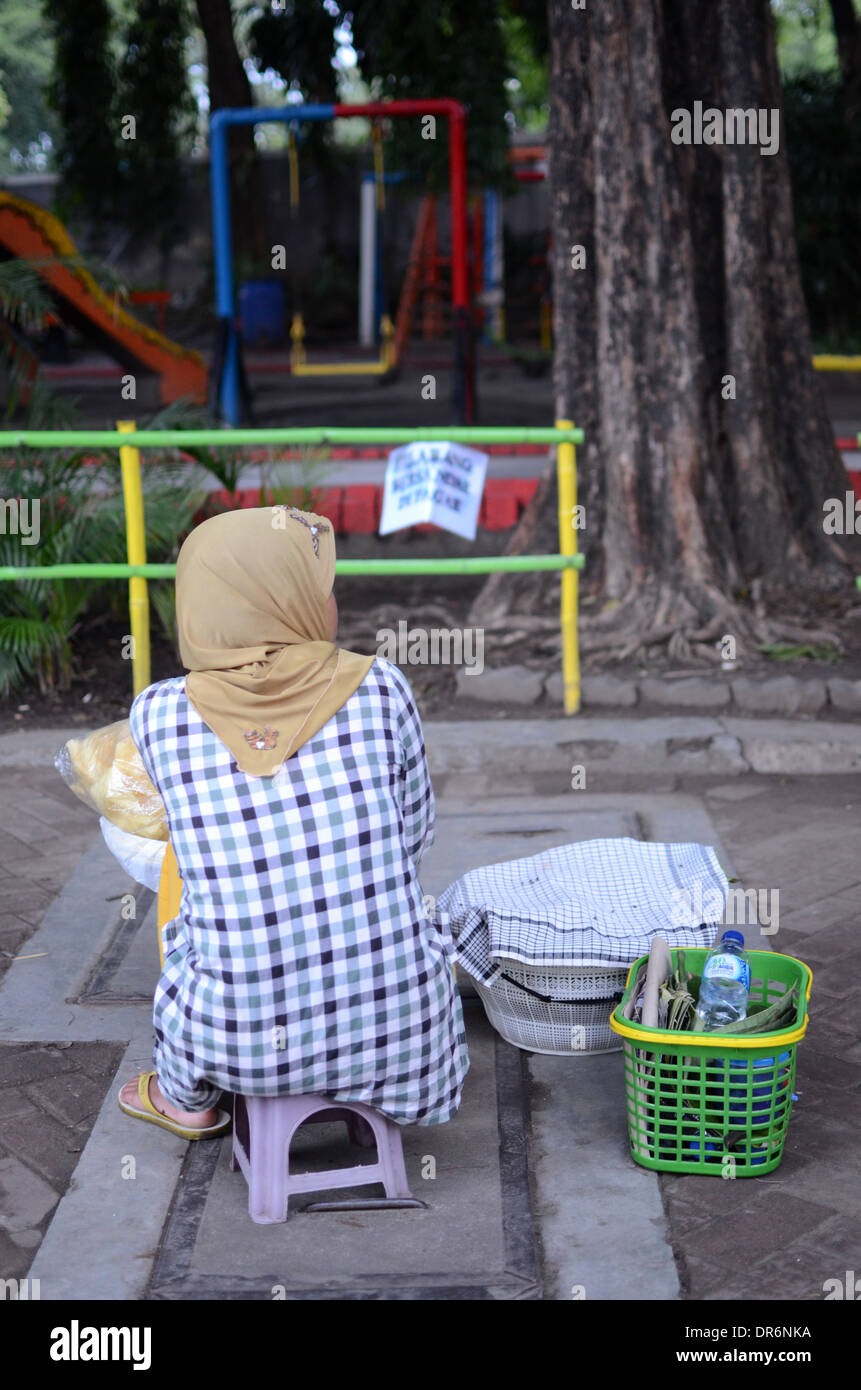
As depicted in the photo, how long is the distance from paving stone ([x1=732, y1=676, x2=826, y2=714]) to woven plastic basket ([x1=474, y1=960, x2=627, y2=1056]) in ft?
7.63

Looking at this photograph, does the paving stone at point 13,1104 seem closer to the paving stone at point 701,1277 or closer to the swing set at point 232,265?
the paving stone at point 701,1277

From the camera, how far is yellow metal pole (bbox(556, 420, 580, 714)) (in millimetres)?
4797

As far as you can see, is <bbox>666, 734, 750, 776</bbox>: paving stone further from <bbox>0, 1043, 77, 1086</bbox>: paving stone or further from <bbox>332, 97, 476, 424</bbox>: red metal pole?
<bbox>332, 97, 476, 424</bbox>: red metal pole

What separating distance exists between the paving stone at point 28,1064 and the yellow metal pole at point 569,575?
245cm

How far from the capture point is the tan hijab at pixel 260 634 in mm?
2332

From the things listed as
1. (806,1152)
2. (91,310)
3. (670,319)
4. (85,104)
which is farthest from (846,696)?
(85,104)

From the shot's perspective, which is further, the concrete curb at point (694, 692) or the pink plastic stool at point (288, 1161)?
the concrete curb at point (694, 692)

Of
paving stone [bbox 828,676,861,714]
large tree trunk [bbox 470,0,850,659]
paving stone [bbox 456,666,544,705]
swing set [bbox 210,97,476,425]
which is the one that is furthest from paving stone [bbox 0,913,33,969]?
swing set [bbox 210,97,476,425]

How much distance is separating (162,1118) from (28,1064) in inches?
16.7

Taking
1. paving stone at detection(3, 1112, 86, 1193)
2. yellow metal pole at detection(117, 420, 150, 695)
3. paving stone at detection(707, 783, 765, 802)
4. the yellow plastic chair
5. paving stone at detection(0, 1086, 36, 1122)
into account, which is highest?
yellow metal pole at detection(117, 420, 150, 695)

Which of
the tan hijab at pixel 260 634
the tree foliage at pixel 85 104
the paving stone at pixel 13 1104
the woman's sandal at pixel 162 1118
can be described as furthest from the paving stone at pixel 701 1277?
the tree foliage at pixel 85 104

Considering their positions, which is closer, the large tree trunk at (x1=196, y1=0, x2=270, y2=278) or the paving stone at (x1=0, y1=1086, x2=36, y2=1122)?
the paving stone at (x1=0, y1=1086, x2=36, y2=1122)
